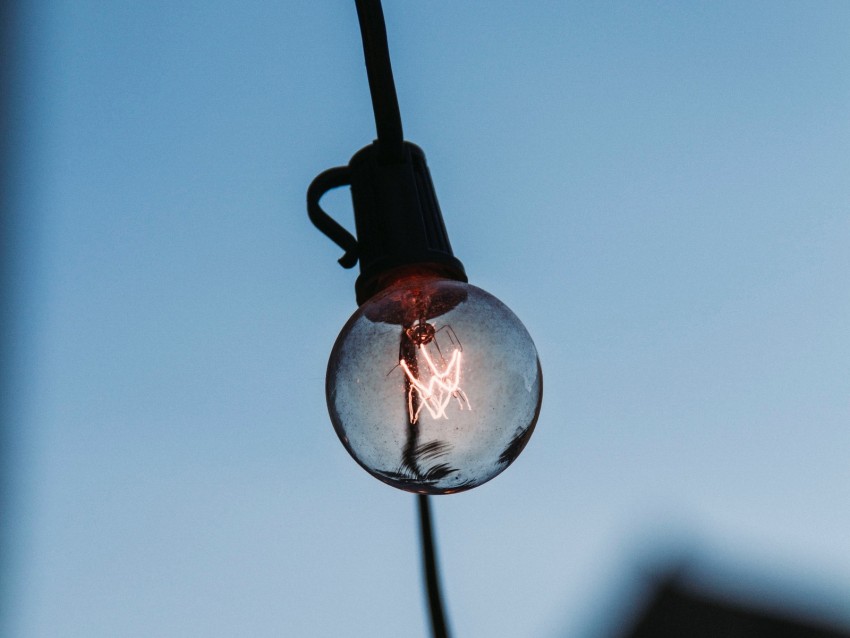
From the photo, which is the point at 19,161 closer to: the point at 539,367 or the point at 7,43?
the point at 7,43

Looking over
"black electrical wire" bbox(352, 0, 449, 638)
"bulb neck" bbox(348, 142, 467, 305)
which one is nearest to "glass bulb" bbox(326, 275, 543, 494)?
"bulb neck" bbox(348, 142, 467, 305)

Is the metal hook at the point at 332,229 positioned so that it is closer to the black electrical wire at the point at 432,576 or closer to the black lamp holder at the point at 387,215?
the black lamp holder at the point at 387,215

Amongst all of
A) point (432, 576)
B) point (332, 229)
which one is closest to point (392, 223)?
point (332, 229)

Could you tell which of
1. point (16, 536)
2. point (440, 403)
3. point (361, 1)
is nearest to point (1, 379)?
point (16, 536)

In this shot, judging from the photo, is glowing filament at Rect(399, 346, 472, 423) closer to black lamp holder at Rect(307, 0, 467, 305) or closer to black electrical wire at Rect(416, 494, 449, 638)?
black lamp holder at Rect(307, 0, 467, 305)

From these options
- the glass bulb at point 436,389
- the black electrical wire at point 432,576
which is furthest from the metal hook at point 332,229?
the black electrical wire at point 432,576

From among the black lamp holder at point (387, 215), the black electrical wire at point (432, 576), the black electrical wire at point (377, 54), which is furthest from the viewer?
the black electrical wire at point (432, 576)

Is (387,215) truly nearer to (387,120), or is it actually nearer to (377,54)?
(387,120)
